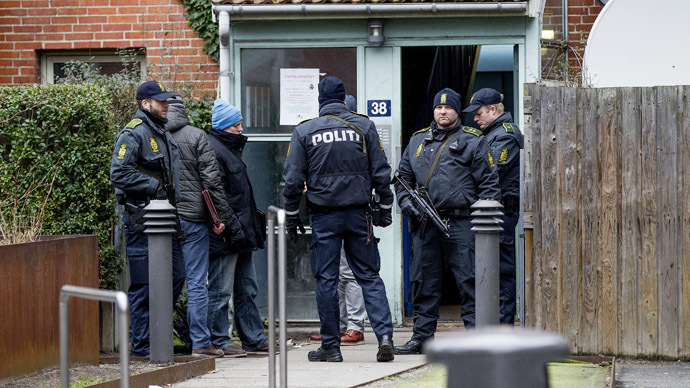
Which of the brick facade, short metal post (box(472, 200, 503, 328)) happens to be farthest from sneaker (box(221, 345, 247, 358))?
the brick facade

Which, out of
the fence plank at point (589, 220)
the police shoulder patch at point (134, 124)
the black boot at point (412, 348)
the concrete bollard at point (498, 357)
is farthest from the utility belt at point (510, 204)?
the concrete bollard at point (498, 357)

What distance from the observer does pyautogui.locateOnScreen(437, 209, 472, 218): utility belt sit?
7.26 m

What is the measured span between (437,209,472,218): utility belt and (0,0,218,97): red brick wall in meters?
3.60

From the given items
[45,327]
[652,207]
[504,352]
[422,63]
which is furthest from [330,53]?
[504,352]

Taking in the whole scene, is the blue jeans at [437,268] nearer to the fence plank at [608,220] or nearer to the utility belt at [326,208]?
the utility belt at [326,208]

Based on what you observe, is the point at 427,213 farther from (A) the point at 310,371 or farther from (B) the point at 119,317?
(B) the point at 119,317

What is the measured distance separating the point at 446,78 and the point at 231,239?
4597 millimetres

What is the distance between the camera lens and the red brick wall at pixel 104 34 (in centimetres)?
1012

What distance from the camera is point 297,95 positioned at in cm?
932

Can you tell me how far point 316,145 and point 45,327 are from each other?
212 cm

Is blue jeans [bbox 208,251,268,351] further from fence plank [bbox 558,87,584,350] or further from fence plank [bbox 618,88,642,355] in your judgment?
fence plank [bbox 618,88,642,355]

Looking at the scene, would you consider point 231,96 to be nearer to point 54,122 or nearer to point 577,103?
point 54,122

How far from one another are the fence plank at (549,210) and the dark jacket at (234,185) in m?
2.21

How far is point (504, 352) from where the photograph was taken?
2967 millimetres
